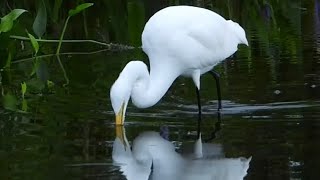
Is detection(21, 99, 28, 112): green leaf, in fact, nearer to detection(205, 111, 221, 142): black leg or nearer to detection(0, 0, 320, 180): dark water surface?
detection(0, 0, 320, 180): dark water surface

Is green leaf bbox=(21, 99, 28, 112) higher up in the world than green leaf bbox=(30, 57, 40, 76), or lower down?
lower down

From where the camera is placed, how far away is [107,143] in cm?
617

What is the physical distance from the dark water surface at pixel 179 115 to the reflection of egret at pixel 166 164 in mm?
74

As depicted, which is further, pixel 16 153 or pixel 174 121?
pixel 174 121

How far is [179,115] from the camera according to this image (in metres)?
6.98

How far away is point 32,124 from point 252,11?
630cm

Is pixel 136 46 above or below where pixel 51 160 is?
above

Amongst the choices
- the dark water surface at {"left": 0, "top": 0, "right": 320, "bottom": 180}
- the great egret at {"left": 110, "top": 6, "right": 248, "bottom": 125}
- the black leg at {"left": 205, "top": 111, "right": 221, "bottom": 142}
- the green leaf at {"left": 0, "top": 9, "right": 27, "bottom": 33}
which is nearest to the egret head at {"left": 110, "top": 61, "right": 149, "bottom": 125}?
the great egret at {"left": 110, "top": 6, "right": 248, "bottom": 125}

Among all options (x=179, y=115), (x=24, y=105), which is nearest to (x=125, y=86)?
(x=179, y=115)

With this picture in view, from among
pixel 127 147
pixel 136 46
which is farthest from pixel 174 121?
pixel 136 46

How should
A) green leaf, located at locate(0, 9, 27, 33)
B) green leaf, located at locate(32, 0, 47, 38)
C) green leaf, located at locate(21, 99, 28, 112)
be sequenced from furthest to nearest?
green leaf, located at locate(32, 0, 47, 38), green leaf, located at locate(0, 9, 27, 33), green leaf, located at locate(21, 99, 28, 112)

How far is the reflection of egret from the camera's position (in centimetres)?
525

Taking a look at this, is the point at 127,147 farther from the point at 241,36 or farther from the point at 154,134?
the point at 241,36

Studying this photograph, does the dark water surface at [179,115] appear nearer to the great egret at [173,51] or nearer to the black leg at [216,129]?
the black leg at [216,129]
